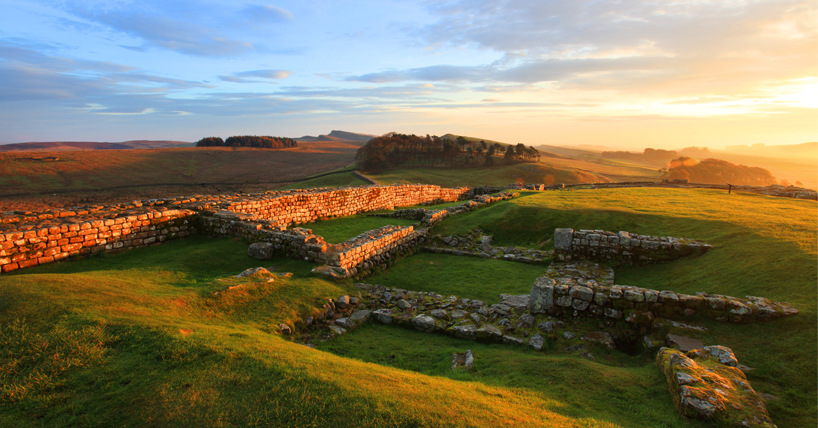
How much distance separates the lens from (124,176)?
169ft

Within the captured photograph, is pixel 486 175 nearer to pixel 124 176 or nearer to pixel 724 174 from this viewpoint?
pixel 724 174

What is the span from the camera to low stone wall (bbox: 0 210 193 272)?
8.98m

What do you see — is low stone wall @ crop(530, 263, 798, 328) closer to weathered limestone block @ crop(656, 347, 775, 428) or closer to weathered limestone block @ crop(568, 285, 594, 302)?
weathered limestone block @ crop(568, 285, 594, 302)

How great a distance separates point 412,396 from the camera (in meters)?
4.14

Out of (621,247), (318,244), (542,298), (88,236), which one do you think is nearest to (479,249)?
(621,247)

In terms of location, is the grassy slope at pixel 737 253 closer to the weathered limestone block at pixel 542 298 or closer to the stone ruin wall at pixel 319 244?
the stone ruin wall at pixel 319 244

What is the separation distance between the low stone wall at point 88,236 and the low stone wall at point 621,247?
13.8 m

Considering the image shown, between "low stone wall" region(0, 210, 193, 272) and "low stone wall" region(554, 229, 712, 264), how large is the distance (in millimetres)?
13850

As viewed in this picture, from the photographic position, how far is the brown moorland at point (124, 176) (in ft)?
120

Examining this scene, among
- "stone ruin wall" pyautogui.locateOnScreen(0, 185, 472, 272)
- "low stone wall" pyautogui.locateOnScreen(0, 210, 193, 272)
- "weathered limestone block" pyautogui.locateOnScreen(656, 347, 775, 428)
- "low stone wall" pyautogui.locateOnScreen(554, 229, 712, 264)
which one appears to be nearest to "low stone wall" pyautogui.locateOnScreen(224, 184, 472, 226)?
"stone ruin wall" pyautogui.locateOnScreen(0, 185, 472, 272)

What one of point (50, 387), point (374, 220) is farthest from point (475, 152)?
point (50, 387)

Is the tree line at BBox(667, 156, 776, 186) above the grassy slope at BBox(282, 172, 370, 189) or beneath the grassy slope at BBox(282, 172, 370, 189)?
above

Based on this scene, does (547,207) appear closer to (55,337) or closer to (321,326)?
(321,326)

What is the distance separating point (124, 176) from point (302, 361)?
6249 cm
